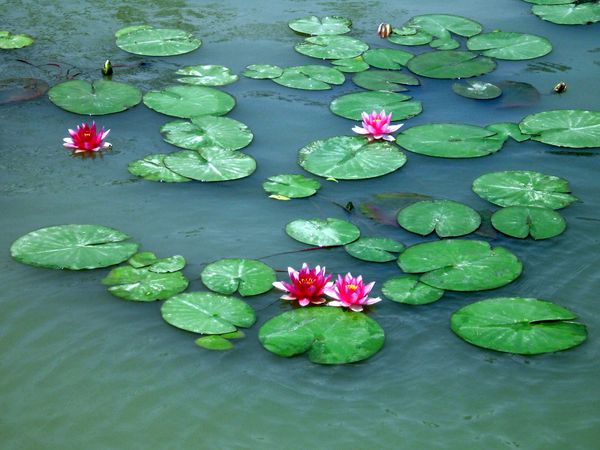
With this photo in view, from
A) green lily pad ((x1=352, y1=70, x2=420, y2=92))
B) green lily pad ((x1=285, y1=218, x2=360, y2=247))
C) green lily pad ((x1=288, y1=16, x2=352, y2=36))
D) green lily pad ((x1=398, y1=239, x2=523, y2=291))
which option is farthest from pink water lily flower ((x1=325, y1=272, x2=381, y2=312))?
green lily pad ((x1=288, y1=16, x2=352, y2=36))

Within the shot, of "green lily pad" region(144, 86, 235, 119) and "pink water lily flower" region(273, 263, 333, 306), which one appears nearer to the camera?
"pink water lily flower" region(273, 263, 333, 306)

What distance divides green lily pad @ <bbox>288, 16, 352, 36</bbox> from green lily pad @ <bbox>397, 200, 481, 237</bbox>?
235cm

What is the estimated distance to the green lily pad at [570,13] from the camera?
629cm

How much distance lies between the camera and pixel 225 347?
3.36 meters

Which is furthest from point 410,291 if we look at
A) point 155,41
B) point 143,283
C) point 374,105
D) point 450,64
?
point 155,41

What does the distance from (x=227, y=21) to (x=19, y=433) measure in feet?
13.4

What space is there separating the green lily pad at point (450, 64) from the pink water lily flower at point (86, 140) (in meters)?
2.09

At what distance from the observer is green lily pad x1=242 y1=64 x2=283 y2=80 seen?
5.54m

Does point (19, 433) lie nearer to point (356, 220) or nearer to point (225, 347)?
point (225, 347)

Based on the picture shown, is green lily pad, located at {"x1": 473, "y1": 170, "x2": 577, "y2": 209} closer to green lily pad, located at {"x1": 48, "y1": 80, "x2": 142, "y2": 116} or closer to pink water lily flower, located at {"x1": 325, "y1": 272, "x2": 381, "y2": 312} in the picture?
pink water lily flower, located at {"x1": 325, "y1": 272, "x2": 381, "y2": 312}

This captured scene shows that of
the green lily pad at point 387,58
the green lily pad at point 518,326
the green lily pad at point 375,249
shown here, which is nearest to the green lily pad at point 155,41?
the green lily pad at point 387,58

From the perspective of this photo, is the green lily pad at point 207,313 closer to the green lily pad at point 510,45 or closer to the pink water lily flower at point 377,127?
the pink water lily flower at point 377,127

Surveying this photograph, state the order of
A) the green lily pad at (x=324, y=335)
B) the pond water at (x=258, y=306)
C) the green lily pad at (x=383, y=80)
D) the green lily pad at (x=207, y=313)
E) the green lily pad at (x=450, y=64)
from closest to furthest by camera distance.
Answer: the pond water at (x=258, y=306) < the green lily pad at (x=324, y=335) < the green lily pad at (x=207, y=313) < the green lily pad at (x=383, y=80) < the green lily pad at (x=450, y=64)

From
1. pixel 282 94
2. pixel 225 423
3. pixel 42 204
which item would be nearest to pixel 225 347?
pixel 225 423
